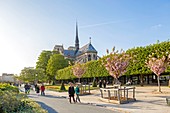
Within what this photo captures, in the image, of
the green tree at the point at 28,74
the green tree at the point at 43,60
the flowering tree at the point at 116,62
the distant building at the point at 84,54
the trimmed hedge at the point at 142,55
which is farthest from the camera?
the distant building at the point at 84,54

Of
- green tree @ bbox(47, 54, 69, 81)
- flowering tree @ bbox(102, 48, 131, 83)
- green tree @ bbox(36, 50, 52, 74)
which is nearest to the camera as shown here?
flowering tree @ bbox(102, 48, 131, 83)

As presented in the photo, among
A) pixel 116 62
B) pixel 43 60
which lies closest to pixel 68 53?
pixel 43 60

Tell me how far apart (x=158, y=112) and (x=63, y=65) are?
7314cm

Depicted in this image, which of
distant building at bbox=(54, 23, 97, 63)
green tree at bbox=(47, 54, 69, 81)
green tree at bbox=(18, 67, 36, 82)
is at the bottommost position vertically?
green tree at bbox=(18, 67, 36, 82)

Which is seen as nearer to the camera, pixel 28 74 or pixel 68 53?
pixel 28 74

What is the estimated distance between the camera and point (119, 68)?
21.3m

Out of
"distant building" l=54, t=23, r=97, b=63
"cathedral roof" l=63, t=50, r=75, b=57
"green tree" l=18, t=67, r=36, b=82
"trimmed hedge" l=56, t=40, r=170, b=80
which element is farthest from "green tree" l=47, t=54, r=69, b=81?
"trimmed hedge" l=56, t=40, r=170, b=80

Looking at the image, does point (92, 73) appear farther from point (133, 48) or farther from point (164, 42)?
point (164, 42)

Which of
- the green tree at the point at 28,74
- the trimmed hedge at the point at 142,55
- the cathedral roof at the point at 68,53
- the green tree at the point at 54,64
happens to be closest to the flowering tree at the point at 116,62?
the trimmed hedge at the point at 142,55

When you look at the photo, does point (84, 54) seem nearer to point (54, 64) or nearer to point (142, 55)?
point (54, 64)

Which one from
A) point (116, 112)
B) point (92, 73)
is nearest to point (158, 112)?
point (116, 112)

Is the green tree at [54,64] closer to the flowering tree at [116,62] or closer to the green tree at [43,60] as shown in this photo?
the green tree at [43,60]

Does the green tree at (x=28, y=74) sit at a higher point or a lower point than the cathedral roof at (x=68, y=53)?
lower

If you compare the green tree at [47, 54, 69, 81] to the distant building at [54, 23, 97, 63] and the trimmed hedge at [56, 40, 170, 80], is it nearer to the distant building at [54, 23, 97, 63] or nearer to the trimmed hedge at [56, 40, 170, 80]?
the distant building at [54, 23, 97, 63]
